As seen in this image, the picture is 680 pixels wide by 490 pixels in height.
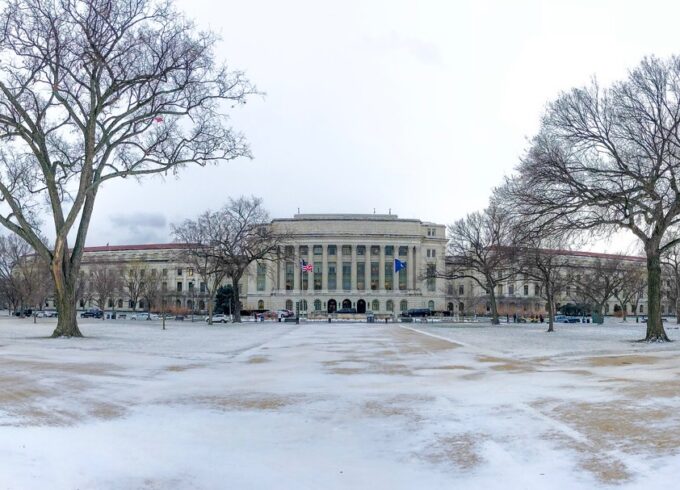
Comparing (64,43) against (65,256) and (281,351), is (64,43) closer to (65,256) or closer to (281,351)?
(65,256)

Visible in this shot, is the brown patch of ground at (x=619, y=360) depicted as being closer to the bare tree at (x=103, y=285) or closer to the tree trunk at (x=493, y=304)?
the tree trunk at (x=493, y=304)

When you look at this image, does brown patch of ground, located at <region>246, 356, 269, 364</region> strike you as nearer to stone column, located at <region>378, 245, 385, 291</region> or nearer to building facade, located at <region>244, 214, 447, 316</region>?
building facade, located at <region>244, 214, 447, 316</region>

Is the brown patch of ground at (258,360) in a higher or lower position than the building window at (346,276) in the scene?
lower

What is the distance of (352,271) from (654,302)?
112372mm

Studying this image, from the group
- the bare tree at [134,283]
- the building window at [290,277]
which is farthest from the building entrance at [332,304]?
the bare tree at [134,283]

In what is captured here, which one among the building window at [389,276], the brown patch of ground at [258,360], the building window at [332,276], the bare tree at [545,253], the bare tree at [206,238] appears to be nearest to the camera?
the brown patch of ground at [258,360]

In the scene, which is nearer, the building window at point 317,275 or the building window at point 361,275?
the building window at point 361,275

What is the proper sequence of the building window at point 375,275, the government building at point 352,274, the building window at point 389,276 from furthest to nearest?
the building window at point 375,275
the building window at point 389,276
the government building at point 352,274

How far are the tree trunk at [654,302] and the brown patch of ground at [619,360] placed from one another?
10069mm

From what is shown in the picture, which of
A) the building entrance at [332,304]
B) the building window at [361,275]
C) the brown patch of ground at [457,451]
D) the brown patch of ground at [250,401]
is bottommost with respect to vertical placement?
the building entrance at [332,304]

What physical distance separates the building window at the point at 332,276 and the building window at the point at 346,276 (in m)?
2.11

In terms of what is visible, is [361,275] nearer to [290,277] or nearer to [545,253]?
[290,277]

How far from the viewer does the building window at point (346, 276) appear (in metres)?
142

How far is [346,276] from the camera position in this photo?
469 feet
